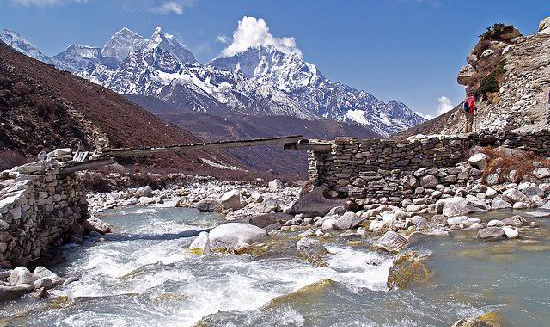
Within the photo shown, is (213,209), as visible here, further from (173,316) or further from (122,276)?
(173,316)

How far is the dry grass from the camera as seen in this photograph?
1456cm

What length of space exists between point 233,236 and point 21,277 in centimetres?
518

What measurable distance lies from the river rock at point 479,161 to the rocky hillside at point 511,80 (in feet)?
18.5

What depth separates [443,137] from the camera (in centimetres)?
1599

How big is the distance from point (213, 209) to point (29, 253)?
420 inches

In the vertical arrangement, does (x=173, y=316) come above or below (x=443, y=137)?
below

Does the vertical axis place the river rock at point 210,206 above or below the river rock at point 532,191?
below

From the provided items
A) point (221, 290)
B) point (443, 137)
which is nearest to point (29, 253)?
point (221, 290)

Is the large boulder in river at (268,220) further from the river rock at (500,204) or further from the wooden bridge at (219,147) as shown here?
the river rock at (500,204)

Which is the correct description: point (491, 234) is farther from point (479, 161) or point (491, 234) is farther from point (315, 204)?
point (315, 204)

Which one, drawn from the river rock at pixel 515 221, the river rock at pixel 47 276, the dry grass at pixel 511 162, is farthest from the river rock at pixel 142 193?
the river rock at pixel 515 221

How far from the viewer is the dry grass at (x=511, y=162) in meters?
14.6

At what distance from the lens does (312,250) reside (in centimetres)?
1034

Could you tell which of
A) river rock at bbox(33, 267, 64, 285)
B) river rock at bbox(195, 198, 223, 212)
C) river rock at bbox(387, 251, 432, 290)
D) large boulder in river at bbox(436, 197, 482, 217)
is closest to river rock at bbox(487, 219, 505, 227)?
large boulder in river at bbox(436, 197, 482, 217)
